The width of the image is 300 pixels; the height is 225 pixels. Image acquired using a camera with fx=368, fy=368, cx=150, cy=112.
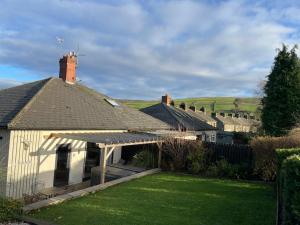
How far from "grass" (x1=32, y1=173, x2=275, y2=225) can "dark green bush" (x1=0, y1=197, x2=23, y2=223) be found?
74 cm

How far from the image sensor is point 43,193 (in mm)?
17719

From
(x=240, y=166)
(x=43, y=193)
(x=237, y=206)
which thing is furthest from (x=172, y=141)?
(x=237, y=206)

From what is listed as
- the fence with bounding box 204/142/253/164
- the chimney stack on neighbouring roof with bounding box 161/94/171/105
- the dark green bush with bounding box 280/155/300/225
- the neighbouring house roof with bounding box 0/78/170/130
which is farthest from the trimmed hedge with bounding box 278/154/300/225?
the chimney stack on neighbouring roof with bounding box 161/94/171/105

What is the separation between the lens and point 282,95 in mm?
31922

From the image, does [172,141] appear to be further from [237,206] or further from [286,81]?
[286,81]

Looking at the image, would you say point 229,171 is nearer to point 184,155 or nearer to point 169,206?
point 184,155

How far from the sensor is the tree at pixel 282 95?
103 ft

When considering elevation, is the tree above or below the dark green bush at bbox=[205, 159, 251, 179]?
above

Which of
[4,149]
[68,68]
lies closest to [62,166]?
[4,149]

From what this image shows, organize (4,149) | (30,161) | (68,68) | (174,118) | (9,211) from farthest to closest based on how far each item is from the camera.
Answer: (174,118) → (68,68) → (30,161) → (4,149) → (9,211)

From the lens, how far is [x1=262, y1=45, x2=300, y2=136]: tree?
31344mm

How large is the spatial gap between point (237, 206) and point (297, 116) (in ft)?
64.5

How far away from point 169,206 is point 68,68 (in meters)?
16.4

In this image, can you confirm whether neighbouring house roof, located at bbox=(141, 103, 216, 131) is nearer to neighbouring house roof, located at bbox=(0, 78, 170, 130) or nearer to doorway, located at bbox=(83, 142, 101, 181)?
neighbouring house roof, located at bbox=(0, 78, 170, 130)
